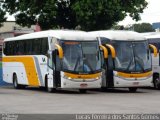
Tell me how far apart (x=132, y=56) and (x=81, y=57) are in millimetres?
2743

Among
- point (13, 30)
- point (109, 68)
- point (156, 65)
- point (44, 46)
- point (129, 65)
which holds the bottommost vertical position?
point (13, 30)

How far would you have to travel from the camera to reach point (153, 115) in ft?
55.3

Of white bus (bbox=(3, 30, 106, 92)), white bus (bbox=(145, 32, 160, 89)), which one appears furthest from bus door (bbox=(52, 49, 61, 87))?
white bus (bbox=(145, 32, 160, 89))

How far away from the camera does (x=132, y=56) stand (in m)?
30.2

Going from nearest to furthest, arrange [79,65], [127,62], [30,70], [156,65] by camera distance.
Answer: [79,65], [127,62], [30,70], [156,65]

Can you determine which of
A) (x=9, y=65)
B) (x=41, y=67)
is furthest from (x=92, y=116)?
(x=9, y=65)

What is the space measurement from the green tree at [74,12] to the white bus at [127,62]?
18.4 meters

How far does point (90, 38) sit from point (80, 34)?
592 millimetres

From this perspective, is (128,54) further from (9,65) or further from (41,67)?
(9,65)

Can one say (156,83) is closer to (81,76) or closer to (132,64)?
(132,64)

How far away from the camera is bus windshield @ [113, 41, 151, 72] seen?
30.0 meters

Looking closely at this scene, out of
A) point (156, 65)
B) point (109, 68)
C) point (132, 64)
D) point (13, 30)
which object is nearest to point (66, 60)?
point (109, 68)

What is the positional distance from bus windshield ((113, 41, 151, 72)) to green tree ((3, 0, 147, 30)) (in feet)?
60.8

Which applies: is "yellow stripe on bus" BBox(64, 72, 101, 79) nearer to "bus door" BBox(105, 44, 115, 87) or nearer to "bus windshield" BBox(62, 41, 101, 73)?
"bus windshield" BBox(62, 41, 101, 73)
